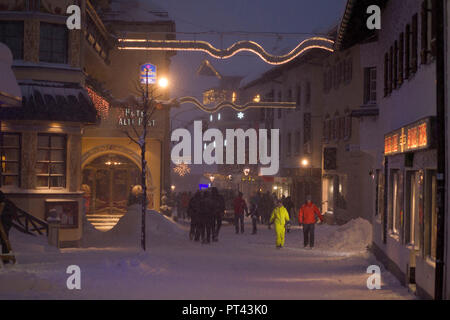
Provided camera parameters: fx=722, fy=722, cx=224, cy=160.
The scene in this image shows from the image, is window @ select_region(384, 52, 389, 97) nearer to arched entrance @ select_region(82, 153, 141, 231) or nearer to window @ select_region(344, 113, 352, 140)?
window @ select_region(344, 113, 352, 140)

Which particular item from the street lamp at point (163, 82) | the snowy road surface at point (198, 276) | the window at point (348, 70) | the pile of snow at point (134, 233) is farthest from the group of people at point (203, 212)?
the window at point (348, 70)

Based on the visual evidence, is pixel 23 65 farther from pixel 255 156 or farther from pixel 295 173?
pixel 255 156

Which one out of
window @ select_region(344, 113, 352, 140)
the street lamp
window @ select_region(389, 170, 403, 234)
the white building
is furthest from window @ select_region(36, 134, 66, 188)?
window @ select_region(344, 113, 352, 140)

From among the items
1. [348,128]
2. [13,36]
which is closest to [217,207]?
[13,36]

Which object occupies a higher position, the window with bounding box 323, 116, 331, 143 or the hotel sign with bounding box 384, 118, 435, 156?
the window with bounding box 323, 116, 331, 143

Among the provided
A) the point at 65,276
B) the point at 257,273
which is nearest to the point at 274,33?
the point at 257,273

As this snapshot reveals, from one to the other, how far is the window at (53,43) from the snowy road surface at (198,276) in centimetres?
586

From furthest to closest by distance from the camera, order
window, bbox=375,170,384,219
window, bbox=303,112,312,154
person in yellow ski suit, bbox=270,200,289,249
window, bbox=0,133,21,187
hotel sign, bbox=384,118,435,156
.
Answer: window, bbox=303,112,312,154 < person in yellow ski suit, bbox=270,200,289,249 < window, bbox=0,133,21,187 < window, bbox=375,170,384,219 < hotel sign, bbox=384,118,435,156

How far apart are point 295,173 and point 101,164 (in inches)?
478

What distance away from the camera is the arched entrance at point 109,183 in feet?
136

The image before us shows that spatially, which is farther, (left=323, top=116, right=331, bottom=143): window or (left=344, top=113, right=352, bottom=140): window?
(left=323, top=116, right=331, bottom=143): window

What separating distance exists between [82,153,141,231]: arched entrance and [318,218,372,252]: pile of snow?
17.1 meters

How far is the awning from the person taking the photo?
50.8 ft
